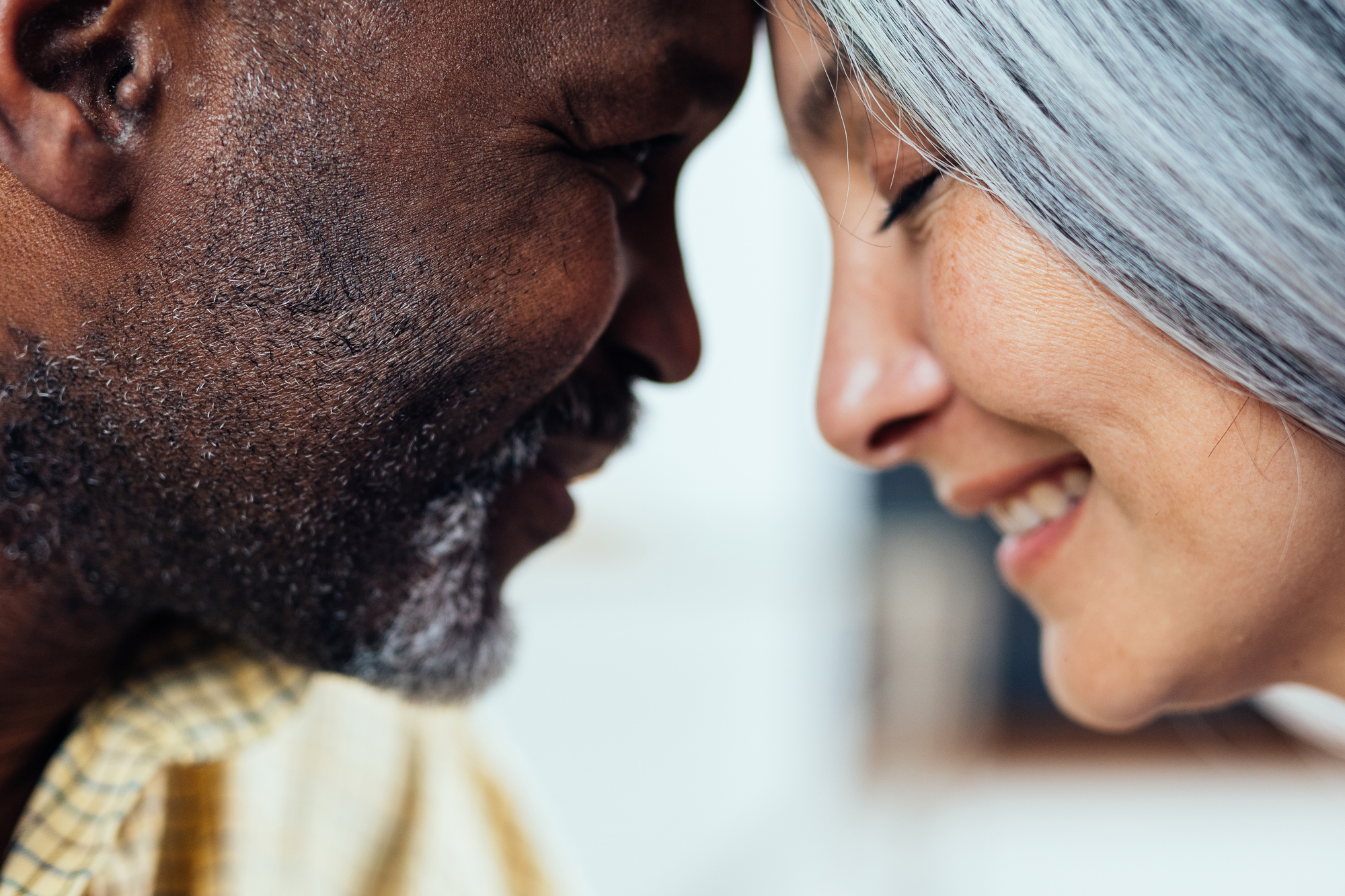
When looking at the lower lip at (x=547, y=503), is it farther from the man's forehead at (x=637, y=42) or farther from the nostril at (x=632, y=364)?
the man's forehead at (x=637, y=42)

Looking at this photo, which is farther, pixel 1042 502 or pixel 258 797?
pixel 258 797

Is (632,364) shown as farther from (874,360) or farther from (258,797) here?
(258,797)

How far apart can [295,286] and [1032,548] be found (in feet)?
2.14

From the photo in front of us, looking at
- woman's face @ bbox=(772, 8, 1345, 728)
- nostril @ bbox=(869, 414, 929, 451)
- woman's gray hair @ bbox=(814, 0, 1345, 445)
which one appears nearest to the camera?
woman's gray hair @ bbox=(814, 0, 1345, 445)

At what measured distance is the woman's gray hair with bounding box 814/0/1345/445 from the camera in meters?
0.64

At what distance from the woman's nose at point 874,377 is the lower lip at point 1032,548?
14 centimetres

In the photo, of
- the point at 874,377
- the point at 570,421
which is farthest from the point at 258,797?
the point at 874,377

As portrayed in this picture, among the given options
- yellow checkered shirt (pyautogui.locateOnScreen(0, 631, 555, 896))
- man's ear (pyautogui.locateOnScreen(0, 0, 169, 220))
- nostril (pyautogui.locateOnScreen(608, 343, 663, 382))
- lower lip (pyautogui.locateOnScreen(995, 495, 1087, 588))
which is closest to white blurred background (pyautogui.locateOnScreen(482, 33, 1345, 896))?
yellow checkered shirt (pyautogui.locateOnScreen(0, 631, 555, 896))

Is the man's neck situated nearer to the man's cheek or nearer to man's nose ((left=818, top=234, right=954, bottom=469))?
the man's cheek

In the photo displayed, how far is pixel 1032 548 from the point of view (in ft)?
3.19

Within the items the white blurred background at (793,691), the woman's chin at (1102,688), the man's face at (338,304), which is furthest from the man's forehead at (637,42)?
the white blurred background at (793,691)

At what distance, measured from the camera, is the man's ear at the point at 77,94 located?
76cm

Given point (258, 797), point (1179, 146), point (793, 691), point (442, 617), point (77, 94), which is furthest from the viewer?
point (793, 691)

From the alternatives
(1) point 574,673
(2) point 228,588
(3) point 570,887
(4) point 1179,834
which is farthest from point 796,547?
(2) point 228,588
